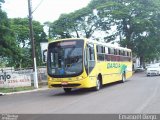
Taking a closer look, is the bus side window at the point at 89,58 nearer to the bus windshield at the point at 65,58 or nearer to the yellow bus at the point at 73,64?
the yellow bus at the point at 73,64

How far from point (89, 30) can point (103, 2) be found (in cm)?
517

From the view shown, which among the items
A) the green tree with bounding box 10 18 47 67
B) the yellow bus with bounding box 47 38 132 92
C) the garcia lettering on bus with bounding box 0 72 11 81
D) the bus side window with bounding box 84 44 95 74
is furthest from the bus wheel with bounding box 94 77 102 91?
the green tree with bounding box 10 18 47 67

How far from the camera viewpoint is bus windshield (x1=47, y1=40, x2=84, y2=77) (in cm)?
2031

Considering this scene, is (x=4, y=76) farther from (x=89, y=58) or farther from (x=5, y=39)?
(x=89, y=58)

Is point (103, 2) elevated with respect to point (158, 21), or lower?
elevated

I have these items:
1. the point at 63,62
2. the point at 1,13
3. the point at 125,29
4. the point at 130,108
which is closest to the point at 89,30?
the point at 125,29

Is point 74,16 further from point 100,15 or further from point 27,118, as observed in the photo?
point 27,118

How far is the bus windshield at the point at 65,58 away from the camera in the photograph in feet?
66.6

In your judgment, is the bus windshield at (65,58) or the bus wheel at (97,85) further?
the bus wheel at (97,85)

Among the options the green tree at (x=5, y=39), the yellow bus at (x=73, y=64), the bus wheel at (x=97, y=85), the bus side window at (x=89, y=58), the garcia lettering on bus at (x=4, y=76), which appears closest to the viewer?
the yellow bus at (x=73, y=64)

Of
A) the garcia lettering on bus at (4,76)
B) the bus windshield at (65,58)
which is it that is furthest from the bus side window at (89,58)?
the garcia lettering on bus at (4,76)

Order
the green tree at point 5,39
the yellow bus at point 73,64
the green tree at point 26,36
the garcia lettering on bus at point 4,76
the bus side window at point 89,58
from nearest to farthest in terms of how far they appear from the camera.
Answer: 1. the yellow bus at point 73,64
2. the bus side window at point 89,58
3. the garcia lettering on bus at point 4,76
4. the green tree at point 5,39
5. the green tree at point 26,36

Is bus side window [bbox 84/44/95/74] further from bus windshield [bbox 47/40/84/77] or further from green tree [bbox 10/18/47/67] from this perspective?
green tree [bbox 10/18/47/67]

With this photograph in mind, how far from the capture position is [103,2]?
63.1m
